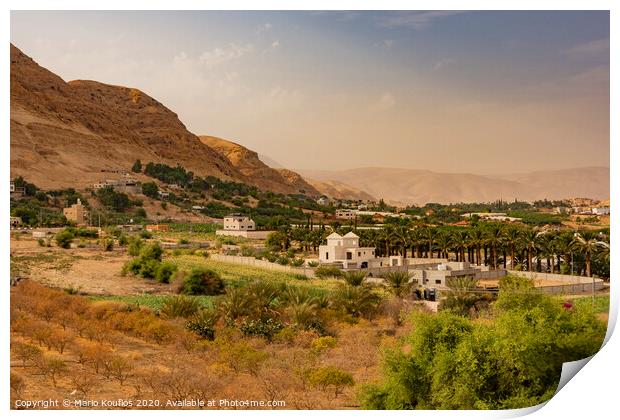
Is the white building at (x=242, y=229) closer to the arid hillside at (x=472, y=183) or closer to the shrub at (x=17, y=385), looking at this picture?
the arid hillside at (x=472, y=183)

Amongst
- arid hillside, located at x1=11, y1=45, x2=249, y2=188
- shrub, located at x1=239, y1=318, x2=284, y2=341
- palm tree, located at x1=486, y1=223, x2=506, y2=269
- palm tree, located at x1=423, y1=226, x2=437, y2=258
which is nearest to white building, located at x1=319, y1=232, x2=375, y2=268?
palm tree, located at x1=423, y1=226, x2=437, y2=258

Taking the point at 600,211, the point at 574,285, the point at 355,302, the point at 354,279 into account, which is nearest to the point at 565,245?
the point at 600,211

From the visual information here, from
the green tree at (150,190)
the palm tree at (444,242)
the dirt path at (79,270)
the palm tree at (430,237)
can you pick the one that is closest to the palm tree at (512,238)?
the palm tree at (444,242)

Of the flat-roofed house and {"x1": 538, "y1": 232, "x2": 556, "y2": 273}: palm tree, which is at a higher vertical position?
the flat-roofed house

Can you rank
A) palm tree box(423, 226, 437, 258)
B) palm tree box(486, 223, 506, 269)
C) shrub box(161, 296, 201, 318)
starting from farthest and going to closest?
1. palm tree box(423, 226, 437, 258)
2. palm tree box(486, 223, 506, 269)
3. shrub box(161, 296, 201, 318)

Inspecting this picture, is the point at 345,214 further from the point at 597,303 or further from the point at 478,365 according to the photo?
the point at 478,365

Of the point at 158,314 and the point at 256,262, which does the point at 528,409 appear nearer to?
the point at 158,314

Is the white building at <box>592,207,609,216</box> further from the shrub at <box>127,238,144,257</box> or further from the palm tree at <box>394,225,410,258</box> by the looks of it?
the shrub at <box>127,238,144,257</box>
